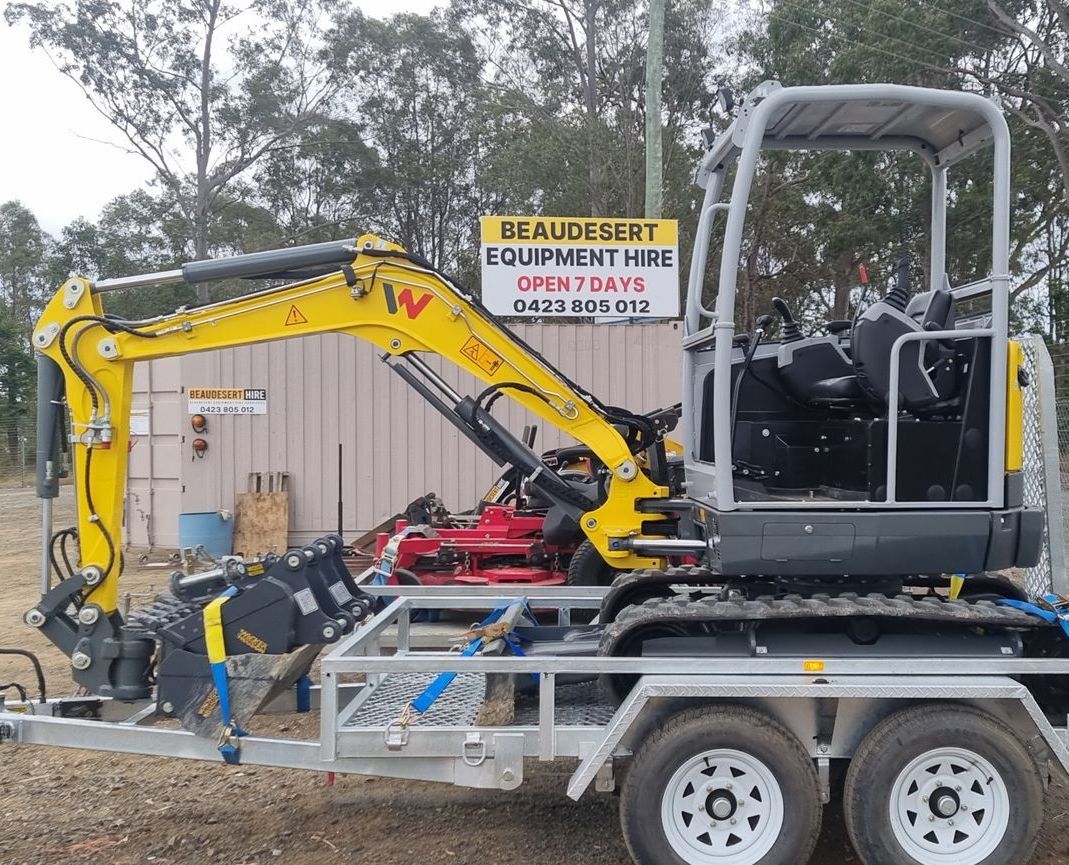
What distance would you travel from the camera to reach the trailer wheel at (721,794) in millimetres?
3436

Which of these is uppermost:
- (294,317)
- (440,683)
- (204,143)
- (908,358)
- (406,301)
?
(204,143)

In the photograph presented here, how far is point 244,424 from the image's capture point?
11680 mm

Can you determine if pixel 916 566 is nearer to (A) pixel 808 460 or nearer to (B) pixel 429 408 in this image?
(A) pixel 808 460

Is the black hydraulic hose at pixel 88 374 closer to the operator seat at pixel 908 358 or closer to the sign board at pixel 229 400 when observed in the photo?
the operator seat at pixel 908 358

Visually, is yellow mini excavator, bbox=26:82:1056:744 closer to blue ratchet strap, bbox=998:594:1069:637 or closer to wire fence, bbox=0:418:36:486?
blue ratchet strap, bbox=998:594:1069:637

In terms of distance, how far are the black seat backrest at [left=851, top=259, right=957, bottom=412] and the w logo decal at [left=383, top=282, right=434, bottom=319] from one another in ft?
9.41

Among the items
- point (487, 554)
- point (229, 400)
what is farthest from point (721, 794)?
point (229, 400)

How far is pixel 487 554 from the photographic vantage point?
783 cm

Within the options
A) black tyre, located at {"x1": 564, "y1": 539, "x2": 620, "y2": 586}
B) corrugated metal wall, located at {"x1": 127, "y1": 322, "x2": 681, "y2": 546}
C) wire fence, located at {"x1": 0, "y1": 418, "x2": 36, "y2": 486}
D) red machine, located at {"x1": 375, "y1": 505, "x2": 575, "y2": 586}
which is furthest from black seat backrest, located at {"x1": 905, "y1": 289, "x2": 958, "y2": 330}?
wire fence, located at {"x1": 0, "y1": 418, "x2": 36, "y2": 486}

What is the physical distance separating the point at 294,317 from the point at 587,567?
10.2 ft

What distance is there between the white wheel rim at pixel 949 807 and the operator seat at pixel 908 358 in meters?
1.36

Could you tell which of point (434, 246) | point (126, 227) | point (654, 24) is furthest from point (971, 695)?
point (126, 227)

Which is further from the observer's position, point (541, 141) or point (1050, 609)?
point (541, 141)

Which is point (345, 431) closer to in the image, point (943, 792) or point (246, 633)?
point (246, 633)
